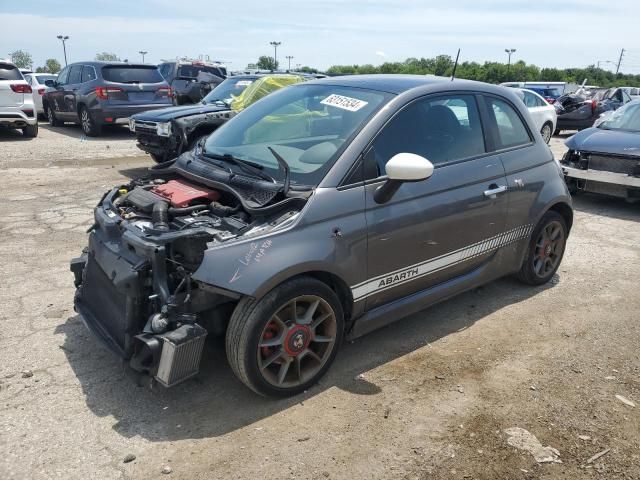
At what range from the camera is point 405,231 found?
3539 millimetres

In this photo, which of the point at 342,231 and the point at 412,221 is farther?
the point at 412,221

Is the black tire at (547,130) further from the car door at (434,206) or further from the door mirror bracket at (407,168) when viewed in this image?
the door mirror bracket at (407,168)

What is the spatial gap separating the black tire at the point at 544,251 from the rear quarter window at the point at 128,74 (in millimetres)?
11047

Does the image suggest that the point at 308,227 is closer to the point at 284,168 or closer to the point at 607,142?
the point at 284,168

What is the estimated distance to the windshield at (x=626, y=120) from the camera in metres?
8.45

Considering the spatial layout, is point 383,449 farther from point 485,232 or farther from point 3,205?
point 3,205

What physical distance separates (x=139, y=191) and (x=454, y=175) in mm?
2192

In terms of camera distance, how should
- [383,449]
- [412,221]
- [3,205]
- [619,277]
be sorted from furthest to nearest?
[3,205], [619,277], [412,221], [383,449]

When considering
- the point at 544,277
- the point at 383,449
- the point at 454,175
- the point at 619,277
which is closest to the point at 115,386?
the point at 383,449

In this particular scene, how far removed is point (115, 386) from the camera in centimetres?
332

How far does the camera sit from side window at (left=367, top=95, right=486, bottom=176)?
3523mm

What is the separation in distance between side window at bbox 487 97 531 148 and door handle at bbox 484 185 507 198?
35 centimetres

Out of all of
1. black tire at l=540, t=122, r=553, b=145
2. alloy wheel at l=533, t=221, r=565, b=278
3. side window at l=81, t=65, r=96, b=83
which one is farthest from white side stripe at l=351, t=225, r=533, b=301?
side window at l=81, t=65, r=96, b=83

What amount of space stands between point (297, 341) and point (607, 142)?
6.83m
